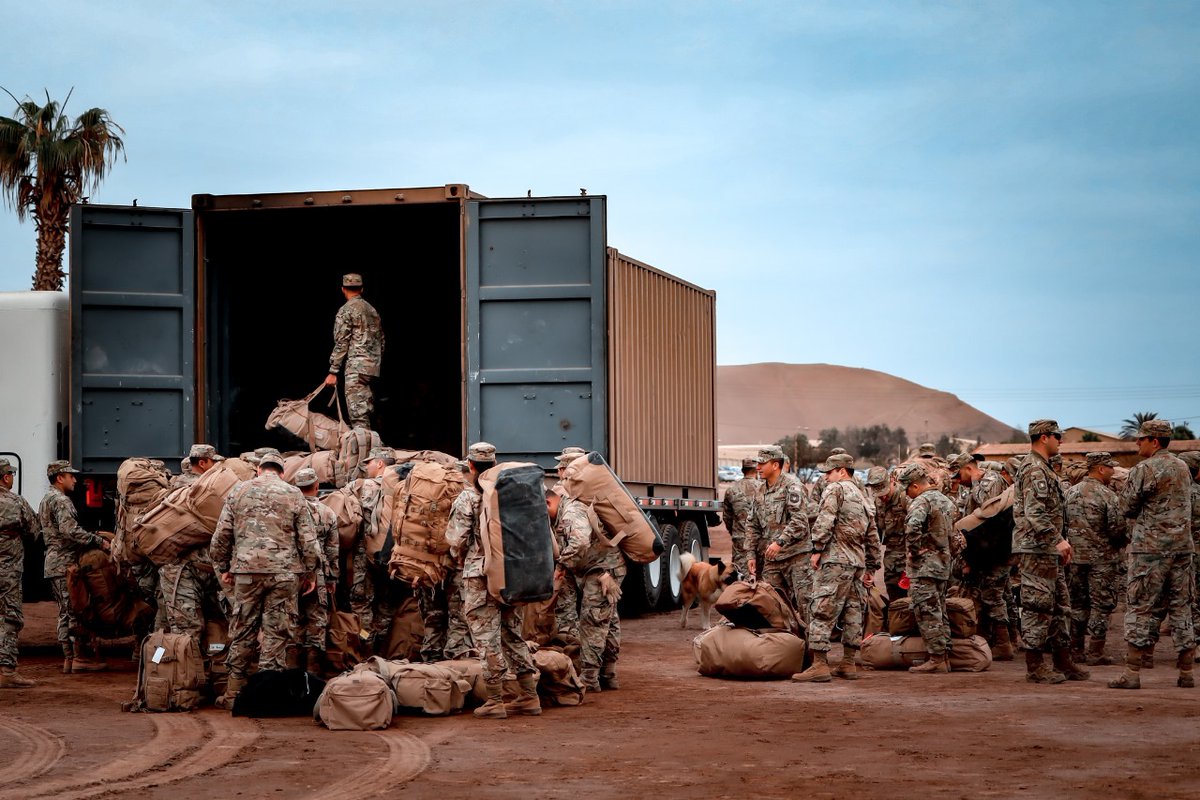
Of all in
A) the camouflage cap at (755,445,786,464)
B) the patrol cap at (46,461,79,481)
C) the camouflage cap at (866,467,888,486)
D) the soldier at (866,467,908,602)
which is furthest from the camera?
the soldier at (866,467,908,602)

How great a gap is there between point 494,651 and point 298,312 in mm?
6934

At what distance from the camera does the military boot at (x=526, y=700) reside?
878 cm

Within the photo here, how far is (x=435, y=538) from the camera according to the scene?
9.16 meters

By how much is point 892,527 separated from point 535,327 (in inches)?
140

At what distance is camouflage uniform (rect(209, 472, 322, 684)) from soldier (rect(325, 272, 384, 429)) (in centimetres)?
408

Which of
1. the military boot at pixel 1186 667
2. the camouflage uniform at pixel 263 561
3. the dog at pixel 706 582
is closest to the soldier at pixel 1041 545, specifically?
the military boot at pixel 1186 667

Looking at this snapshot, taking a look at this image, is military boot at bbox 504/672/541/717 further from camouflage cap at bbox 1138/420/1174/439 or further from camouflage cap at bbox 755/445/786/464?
camouflage cap at bbox 1138/420/1174/439

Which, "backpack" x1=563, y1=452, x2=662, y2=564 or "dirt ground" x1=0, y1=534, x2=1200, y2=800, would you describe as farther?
"backpack" x1=563, y1=452, x2=662, y2=564

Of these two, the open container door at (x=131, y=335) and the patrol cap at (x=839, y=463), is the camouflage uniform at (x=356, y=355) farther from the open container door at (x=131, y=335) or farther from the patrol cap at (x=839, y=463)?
the patrol cap at (x=839, y=463)

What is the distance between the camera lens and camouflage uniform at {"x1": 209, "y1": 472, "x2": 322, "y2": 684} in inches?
347

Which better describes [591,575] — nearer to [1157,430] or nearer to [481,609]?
[481,609]

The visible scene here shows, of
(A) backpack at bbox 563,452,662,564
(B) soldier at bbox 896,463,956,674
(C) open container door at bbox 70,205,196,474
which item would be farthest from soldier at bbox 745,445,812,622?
(C) open container door at bbox 70,205,196,474

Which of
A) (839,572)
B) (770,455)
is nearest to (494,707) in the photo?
(839,572)

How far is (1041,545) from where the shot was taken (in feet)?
32.0
